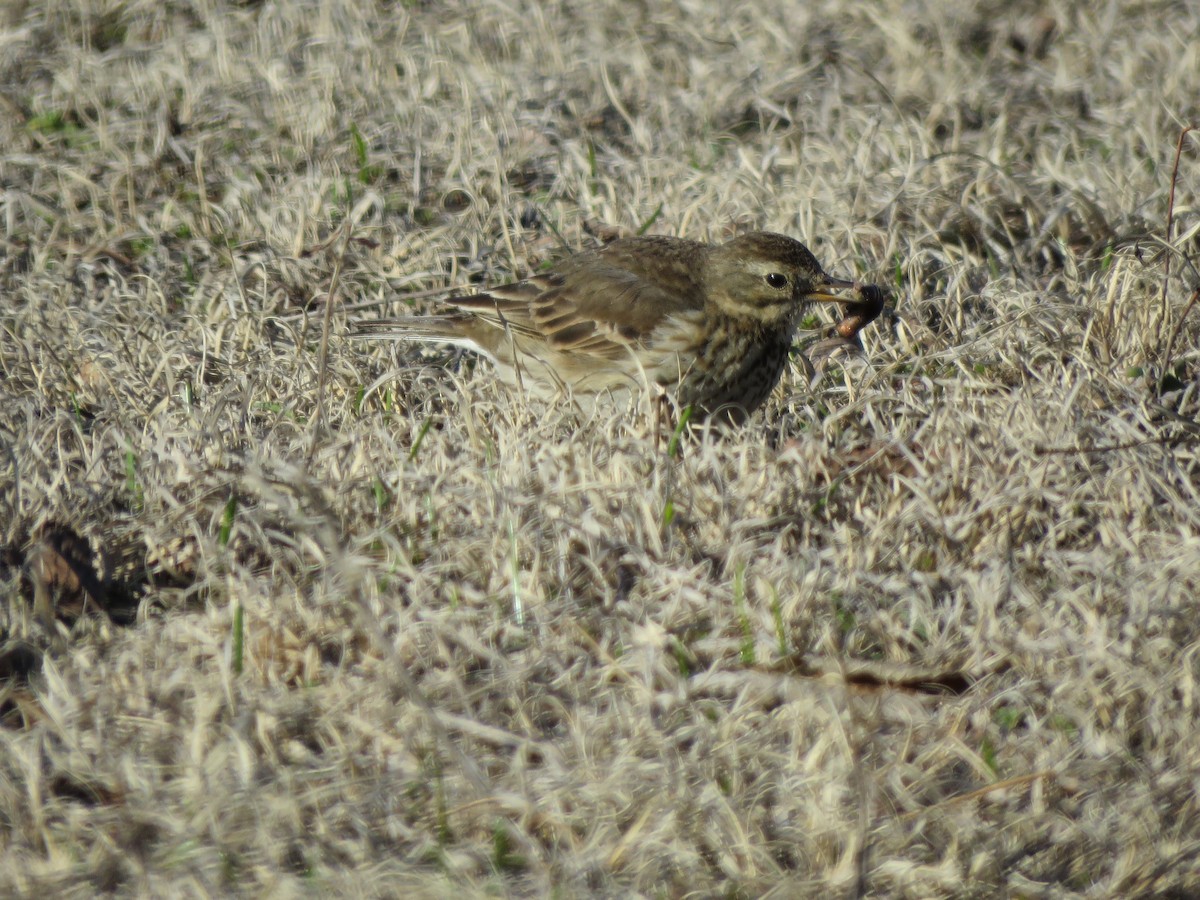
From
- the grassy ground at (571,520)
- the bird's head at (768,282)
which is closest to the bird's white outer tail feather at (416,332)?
the grassy ground at (571,520)

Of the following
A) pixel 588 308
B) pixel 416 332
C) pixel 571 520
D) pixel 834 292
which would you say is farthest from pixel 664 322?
pixel 571 520

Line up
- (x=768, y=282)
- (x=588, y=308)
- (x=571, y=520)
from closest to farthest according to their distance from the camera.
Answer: (x=571, y=520) → (x=768, y=282) → (x=588, y=308)

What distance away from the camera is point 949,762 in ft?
10.5

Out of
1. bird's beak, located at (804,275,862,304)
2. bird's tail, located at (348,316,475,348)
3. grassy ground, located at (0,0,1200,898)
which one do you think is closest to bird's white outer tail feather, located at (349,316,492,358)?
bird's tail, located at (348,316,475,348)

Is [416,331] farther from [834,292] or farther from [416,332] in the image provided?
[834,292]

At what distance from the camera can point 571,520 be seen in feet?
12.7

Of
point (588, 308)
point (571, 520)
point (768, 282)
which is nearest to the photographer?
point (571, 520)

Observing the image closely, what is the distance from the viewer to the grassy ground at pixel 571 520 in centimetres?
302

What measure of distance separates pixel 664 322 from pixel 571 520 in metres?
1.48

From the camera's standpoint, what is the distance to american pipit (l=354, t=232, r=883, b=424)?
16.8 ft

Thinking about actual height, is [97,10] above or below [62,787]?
above

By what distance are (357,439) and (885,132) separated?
3.37 m

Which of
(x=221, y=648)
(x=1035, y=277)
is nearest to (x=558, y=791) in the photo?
(x=221, y=648)

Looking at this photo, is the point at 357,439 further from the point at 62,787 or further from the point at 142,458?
the point at 62,787
